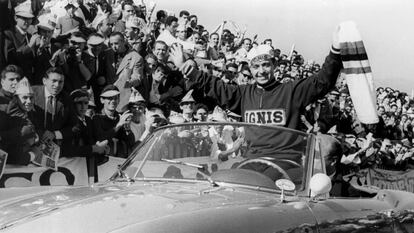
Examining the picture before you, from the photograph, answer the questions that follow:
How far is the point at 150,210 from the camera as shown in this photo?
2.48m

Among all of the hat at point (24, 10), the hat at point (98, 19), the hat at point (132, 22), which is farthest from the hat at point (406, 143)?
the hat at point (24, 10)

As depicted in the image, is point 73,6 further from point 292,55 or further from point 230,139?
point 292,55

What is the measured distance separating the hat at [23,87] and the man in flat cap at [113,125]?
0.75 meters

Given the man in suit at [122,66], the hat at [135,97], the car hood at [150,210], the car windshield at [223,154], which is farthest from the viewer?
the hat at [135,97]

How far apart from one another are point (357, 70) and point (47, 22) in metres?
2.90

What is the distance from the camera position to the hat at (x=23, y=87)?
5.44 metres

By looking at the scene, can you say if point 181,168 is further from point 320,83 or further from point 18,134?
point 18,134

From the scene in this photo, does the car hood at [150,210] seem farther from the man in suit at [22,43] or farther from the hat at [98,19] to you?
the hat at [98,19]

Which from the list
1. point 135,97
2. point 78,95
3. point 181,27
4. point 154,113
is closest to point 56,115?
point 78,95

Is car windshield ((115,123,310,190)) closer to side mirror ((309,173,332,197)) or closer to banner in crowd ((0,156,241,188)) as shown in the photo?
side mirror ((309,173,332,197))

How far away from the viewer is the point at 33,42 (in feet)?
18.4

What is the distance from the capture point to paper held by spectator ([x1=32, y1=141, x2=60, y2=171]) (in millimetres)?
5586

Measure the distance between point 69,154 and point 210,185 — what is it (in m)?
2.89

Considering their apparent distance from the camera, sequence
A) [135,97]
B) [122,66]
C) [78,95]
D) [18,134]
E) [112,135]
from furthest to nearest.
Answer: [135,97], [122,66], [112,135], [78,95], [18,134]
